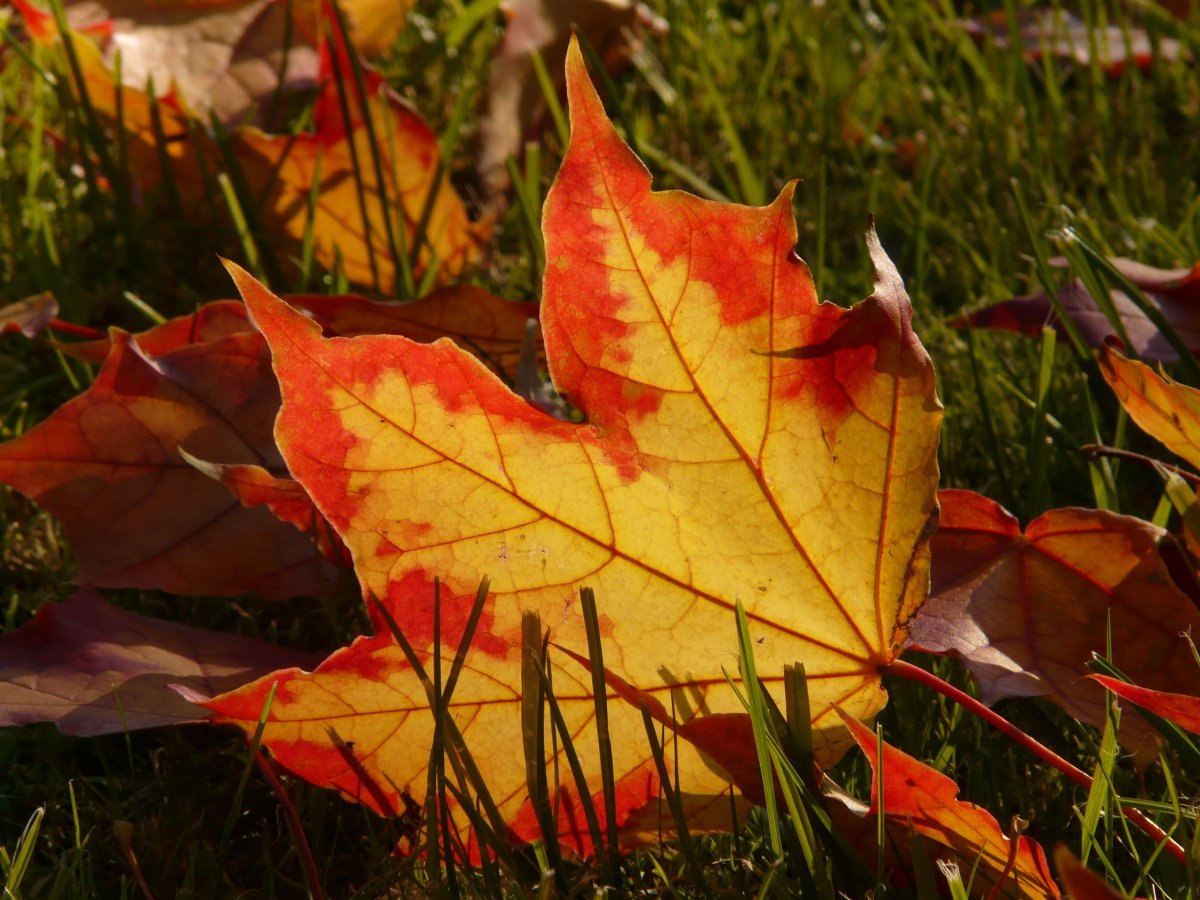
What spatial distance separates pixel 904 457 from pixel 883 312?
0.08 metres

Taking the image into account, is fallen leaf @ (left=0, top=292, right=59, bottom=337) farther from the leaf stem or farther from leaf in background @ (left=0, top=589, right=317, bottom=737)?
the leaf stem

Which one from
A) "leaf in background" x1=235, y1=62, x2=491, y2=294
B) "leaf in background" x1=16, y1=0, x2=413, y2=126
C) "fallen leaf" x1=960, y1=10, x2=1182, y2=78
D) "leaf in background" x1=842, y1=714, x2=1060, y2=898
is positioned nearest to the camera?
"leaf in background" x1=842, y1=714, x2=1060, y2=898

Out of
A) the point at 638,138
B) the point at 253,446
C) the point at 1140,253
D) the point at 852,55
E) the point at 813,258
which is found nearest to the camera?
the point at 253,446

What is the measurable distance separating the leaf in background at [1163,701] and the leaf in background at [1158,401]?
19 centimetres

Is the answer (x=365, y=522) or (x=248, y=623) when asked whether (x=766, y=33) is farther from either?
(x=365, y=522)

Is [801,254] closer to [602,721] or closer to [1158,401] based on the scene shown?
[1158,401]

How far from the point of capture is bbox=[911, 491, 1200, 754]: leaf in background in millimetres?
788

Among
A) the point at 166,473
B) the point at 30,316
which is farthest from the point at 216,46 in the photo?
the point at 166,473

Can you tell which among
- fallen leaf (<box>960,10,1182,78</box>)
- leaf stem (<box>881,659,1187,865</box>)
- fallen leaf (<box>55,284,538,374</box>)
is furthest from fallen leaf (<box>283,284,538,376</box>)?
fallen leaf (<box>960,10,1182,78</box>)

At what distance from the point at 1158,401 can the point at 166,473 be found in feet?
2.36

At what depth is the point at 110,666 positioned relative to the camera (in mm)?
782

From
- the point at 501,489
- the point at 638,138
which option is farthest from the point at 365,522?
the point at 638,138

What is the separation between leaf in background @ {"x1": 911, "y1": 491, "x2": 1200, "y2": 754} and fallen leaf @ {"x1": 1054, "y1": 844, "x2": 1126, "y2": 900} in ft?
0.95

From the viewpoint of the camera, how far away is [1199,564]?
85 centimetres
